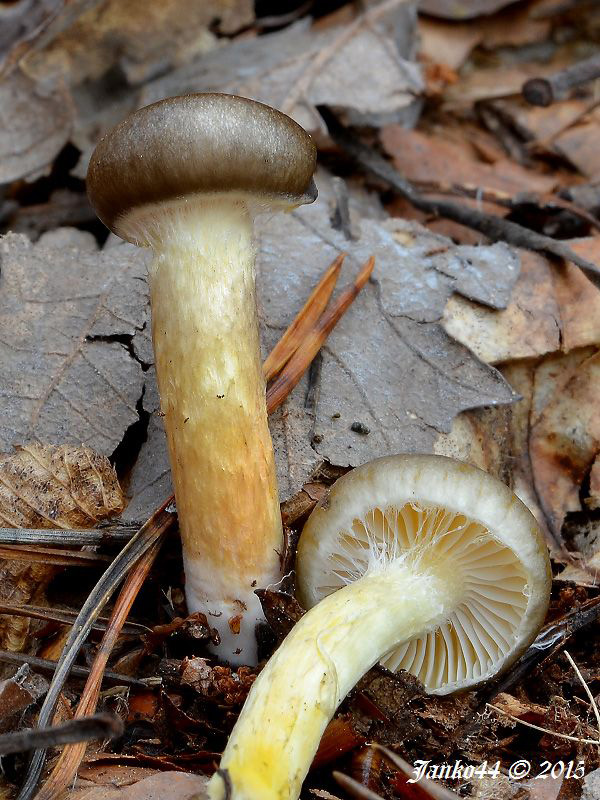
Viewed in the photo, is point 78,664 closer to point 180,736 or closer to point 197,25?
point 180,736

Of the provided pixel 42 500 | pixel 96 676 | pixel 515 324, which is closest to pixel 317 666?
pixel 96 676

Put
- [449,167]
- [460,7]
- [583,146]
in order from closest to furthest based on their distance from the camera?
[449,167]
[583,146]
[460,7]

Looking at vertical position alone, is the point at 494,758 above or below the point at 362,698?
below

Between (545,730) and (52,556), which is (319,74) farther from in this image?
(545,730)

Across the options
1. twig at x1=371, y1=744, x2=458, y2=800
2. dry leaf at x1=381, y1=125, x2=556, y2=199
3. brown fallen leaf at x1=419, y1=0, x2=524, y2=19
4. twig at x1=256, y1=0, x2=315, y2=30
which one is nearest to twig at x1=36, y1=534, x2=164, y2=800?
twig at x1=371, y1=744, x2=458, y2=800

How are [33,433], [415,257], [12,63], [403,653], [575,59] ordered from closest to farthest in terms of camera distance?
[403,653]
[33,433]
[415,257]
[12,63]
[575,59]

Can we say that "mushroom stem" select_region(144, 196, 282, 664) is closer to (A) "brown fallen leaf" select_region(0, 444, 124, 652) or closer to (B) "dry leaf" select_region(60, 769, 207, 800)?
(A) "brown fallen leaf" select_region(0, 444, 124, 652)

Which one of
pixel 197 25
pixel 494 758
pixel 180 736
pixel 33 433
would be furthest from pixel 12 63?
pixel 494 758

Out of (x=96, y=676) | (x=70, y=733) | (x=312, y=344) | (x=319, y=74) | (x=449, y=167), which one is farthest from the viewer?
(x=449, y=167)
